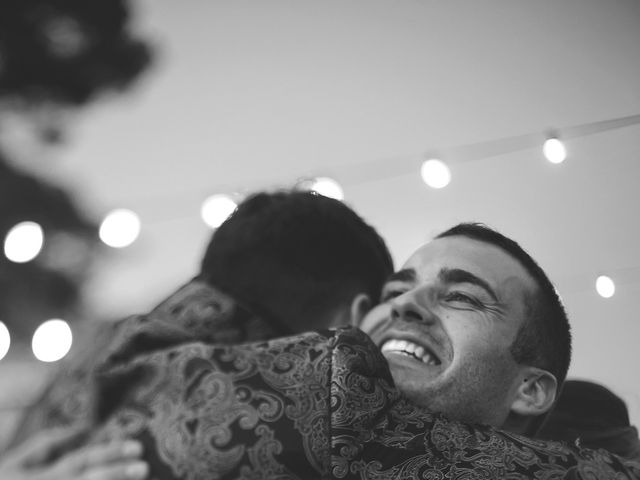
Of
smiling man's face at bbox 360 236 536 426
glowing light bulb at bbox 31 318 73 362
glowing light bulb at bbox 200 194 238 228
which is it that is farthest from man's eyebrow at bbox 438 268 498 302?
glowing light bulb at bbox 31 318 73 362

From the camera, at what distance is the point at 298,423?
91 cm

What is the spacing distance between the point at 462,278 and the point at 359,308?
0.81 feet

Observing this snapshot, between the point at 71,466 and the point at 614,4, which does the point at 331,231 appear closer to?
the point at 71,466

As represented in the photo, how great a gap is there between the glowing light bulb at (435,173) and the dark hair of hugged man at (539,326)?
1.26 meters

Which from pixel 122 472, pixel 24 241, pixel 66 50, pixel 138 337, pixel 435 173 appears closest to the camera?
pixel 122 472

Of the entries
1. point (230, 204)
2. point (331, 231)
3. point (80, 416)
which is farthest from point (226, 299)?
point (230, 204)

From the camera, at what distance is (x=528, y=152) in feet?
9.94

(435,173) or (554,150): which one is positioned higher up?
(554,150)

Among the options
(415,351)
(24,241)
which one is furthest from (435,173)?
(24,241)

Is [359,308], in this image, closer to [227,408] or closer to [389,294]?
[389,294]

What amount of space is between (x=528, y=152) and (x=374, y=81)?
86cm

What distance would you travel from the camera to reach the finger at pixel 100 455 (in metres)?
0.88

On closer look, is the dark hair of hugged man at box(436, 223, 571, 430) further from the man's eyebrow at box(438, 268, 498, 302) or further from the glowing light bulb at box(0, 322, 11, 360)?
the glowing light bulb at box(0, 322, 11, 360)

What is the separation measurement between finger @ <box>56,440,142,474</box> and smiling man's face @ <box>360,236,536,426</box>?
2.18 ft
